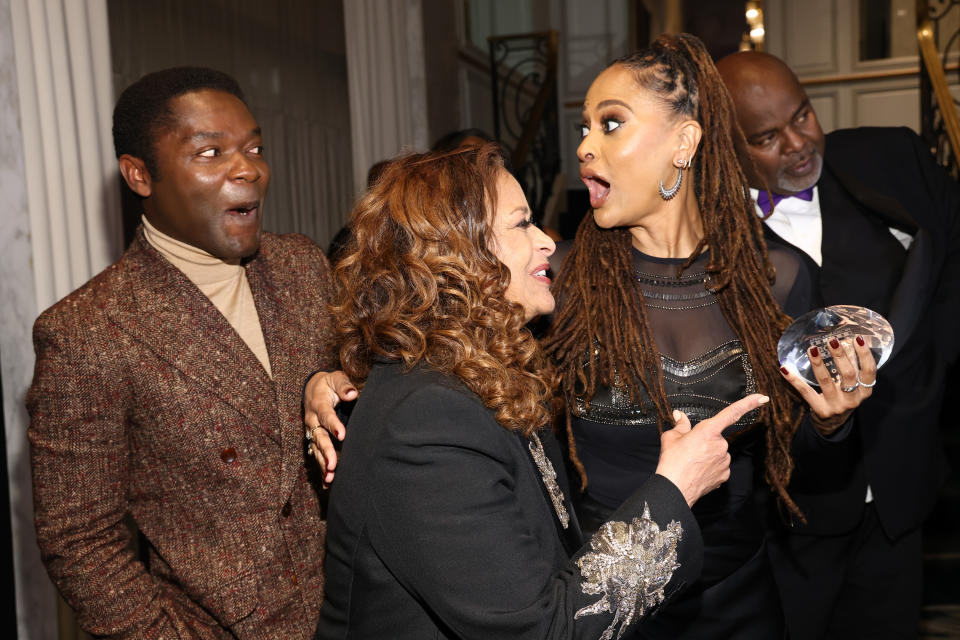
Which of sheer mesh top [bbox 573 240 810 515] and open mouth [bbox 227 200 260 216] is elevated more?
open mouth [bbox 227 200 260 216]

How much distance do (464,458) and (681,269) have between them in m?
1.02

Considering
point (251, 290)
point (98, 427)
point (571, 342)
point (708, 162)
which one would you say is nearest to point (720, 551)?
point (571, 342)

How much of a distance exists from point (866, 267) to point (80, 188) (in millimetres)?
2240

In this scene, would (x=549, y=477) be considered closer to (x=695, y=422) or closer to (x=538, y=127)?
(x=695, y=422)

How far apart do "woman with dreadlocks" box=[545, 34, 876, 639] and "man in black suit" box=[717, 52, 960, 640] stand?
0.28m

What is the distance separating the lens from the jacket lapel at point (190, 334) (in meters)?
1.74

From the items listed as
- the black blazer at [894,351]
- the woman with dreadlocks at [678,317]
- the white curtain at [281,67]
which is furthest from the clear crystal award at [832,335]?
the white curtain at [281,67]

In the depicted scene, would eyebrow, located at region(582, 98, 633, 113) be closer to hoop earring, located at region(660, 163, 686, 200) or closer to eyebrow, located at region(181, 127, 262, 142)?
hoop earring, located at region(660, 163, 686, 200)

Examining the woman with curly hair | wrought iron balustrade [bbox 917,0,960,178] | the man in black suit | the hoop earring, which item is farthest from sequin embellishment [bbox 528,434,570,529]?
wrought iron balustrade [bbox 917,0,960,178]

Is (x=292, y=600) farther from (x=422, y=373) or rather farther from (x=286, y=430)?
(x=422, y=373)

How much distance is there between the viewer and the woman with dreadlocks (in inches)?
77.9

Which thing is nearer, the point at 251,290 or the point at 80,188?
the point at 251,290

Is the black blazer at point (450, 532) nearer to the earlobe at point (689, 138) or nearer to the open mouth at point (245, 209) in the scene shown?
the open mouth at point (245, 209)

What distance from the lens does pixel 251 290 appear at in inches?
77.5
